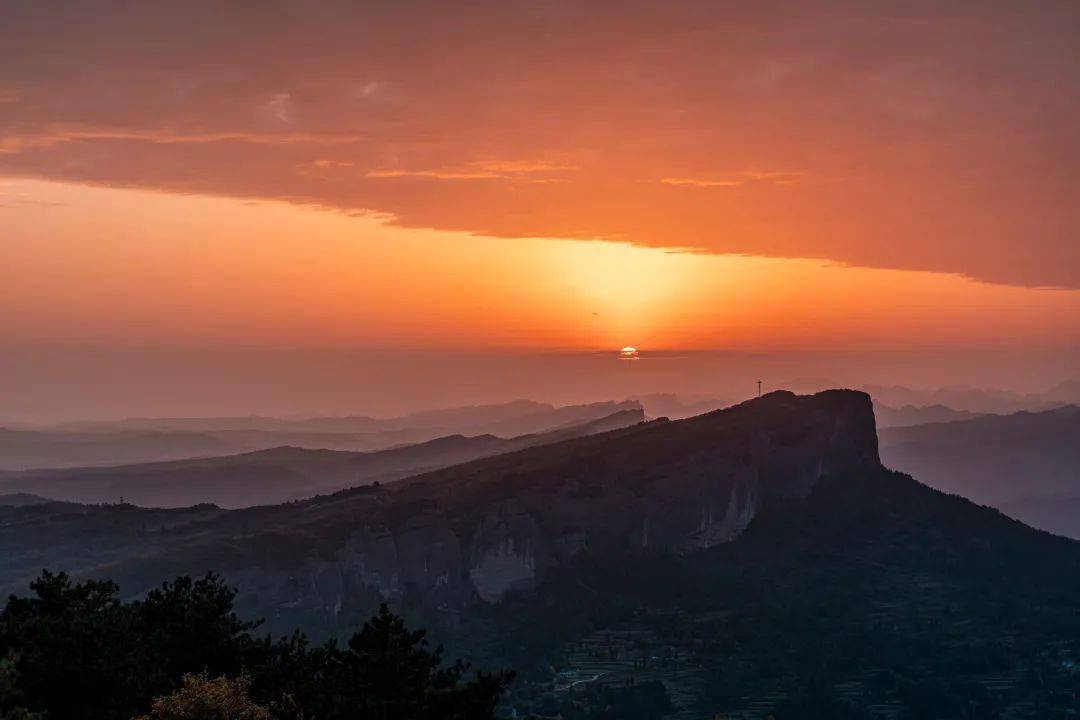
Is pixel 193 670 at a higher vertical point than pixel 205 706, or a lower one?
lower

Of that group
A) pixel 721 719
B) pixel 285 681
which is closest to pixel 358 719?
pixel 285 681

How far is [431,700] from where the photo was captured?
6769cm

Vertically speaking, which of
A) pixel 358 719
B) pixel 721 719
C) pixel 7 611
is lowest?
pixel 721 719

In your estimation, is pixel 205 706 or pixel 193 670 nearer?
pixel 205 706

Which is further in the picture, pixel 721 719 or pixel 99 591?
pixel 721 719

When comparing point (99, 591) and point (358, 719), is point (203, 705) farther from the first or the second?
point (99, 591)

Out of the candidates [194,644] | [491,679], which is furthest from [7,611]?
[491,679]

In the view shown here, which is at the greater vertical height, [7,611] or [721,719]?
[7,611]

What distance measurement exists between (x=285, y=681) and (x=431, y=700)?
11.0 metres

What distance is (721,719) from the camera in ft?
304

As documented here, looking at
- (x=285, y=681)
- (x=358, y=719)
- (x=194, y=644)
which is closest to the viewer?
(x=358, y=719)

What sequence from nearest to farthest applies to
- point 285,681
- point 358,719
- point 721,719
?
1. point 358,719
2. point 285,681
3. point 721,719

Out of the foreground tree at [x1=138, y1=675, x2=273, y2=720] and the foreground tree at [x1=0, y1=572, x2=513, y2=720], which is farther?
the foreground tree at [x1=0, y1=572, x2=513, y2=720]

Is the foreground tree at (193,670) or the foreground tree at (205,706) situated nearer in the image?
the foreground tree at (205,706)
